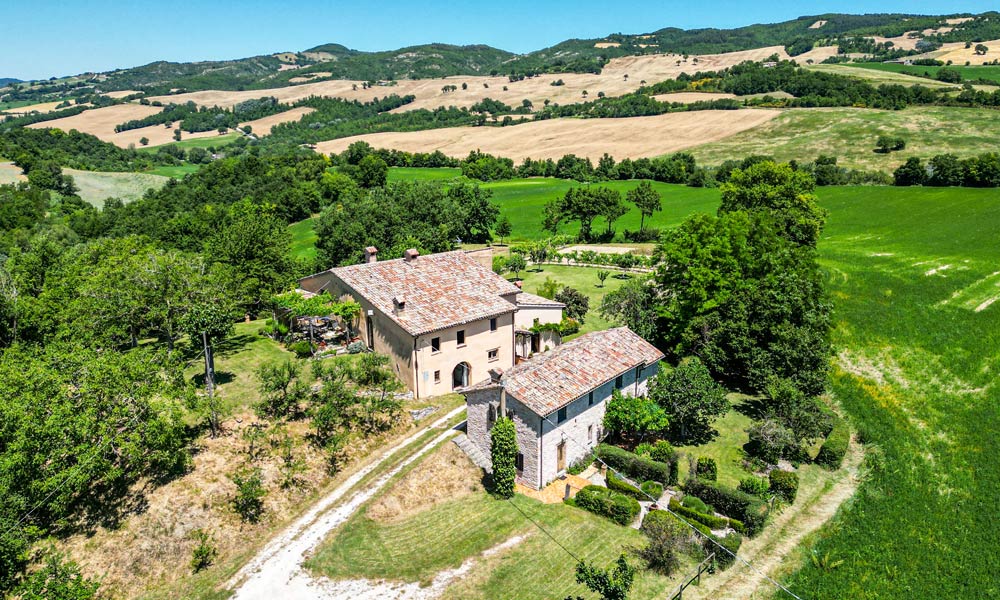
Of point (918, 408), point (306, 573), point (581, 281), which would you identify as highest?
point (306, 573)

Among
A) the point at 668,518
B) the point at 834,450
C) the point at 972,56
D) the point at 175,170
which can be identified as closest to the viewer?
the point at 668,518

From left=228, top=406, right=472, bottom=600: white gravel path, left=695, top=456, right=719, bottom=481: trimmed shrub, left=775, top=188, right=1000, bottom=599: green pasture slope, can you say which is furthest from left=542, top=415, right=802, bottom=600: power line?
left=228, top=406, right=472, bottom=600: white gravel path

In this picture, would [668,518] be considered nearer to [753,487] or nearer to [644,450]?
[753,487]

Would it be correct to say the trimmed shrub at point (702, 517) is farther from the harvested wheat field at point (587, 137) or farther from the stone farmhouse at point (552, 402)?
the harvested wheat field at point (587, 137)

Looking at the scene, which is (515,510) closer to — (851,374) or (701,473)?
(701,473)

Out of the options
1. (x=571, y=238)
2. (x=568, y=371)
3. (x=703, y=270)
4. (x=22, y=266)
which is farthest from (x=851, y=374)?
(x=22, y=266)

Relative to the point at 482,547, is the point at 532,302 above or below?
above

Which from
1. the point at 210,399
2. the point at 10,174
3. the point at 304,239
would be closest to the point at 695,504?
the point at 210,399
